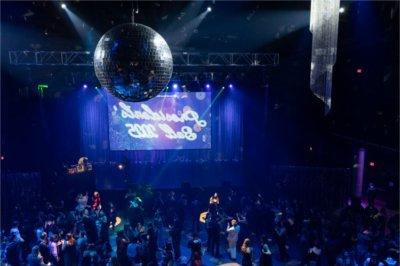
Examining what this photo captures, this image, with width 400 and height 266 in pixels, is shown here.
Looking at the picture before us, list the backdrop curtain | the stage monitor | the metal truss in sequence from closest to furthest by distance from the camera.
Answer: the metal truss → the stage monitor → the backdrop curtain

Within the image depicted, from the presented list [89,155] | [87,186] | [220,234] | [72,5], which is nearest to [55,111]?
[89,155]

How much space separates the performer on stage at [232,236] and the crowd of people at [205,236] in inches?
0.9

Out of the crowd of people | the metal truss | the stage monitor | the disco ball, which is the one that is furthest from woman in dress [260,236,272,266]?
the stage monitor

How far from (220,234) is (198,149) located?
6.35m

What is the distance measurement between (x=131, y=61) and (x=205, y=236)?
27.3 ft

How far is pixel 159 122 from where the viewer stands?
47.0ft

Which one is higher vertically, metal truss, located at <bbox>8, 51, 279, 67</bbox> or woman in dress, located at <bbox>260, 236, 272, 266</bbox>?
metal truss, located at <bbox>8, 51, 279, 67</bbox>

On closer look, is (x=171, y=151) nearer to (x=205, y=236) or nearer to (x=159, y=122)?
(x=159, y=122)

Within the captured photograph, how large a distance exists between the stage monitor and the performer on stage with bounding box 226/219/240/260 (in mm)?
6131

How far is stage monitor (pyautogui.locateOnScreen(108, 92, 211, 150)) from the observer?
14.2 metres

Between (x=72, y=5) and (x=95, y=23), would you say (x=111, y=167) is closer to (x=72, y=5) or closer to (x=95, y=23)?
(x=95, y=23)

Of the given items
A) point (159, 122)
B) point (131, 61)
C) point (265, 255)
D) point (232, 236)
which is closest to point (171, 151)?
point (159, 122)

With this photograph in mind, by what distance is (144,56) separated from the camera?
9.89 ft

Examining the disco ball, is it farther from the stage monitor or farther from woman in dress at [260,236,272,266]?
the stage monitor
